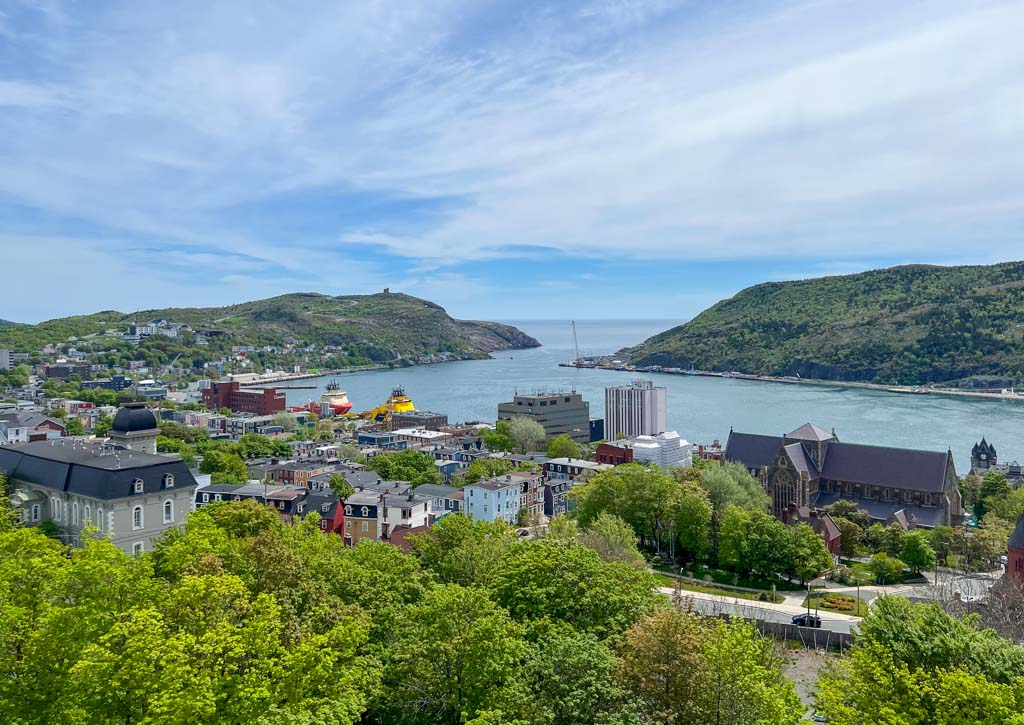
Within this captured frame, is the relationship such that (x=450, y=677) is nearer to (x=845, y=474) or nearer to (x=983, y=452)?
(x=845, y=474)

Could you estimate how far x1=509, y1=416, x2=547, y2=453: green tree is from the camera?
2996 inches

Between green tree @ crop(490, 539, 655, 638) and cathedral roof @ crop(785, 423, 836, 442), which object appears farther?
cathedral roof @ crop(785, 423, 836, 442)

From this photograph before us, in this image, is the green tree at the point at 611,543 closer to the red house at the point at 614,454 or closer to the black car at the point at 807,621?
the black car at the point at 807,621

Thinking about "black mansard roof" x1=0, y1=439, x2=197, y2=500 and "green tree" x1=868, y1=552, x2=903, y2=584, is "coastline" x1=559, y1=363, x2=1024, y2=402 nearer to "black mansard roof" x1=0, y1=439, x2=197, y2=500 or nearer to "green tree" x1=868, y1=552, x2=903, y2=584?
"green tree" x1=868, y1=552, x2=903, y2=584

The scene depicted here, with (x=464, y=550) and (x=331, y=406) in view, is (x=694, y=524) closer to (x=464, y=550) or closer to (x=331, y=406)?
(x=464, y=550)

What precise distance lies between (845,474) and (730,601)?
22.5 m

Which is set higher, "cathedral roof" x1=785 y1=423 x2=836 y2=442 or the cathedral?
"cathedral roof" x1=785 y1=423 x2=836 y2=442

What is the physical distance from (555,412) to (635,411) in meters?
10.5

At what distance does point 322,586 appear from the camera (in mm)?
18562

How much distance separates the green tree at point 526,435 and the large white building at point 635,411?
1611 cm

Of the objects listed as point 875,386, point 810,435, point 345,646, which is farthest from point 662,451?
point 875,386

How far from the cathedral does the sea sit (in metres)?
30.4

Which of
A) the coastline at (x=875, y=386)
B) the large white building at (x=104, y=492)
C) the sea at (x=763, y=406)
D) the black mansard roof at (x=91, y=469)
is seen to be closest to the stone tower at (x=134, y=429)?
the black mansard roof at (x=91, y=469)

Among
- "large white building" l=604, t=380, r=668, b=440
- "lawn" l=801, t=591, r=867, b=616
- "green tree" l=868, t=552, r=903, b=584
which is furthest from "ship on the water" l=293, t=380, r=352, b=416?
"lawn" l=801, t=591, r=867, b=616
